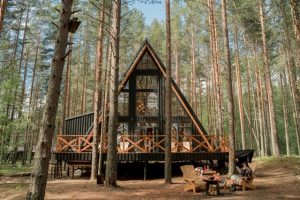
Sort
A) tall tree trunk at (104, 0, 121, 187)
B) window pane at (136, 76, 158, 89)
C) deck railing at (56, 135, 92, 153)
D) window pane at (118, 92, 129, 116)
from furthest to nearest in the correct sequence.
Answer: window pane at (136, 76, 158, 89), window pane at (118, 92, 129, 116), deck railing at (56, 135, 92, 153), tall tree trunk at (104, 0, 121, 187)

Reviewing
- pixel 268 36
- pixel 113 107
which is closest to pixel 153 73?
pixel 113 107

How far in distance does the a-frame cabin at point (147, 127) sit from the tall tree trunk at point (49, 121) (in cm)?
977

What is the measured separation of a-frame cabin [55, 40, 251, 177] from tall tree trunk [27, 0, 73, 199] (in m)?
9.77

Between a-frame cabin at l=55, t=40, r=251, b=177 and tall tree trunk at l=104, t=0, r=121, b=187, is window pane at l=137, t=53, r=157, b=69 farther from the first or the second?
tall tree trunk at l=104, t=0, r=121, b=187

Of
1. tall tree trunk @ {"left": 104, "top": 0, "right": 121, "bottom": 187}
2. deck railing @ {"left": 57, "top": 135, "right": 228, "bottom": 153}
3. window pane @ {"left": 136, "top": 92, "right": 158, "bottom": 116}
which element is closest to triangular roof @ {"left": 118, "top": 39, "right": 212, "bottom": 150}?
deck railing @ {"left": 57, "top": 135, "right": 228, "bottom": 153}

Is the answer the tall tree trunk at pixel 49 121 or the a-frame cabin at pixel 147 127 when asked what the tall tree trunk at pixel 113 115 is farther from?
the tall tree trunk at pixel 49 121

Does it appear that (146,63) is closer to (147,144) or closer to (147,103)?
(147,103)

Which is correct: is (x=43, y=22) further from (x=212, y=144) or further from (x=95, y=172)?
(x=212, y=144)

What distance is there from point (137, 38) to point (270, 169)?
21.2 m

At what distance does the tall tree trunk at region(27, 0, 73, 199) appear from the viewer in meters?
4.23

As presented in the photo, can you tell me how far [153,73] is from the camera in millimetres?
17094

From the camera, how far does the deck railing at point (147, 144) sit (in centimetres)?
1450

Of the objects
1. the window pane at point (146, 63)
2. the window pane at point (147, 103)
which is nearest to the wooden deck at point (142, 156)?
the window pane at point (147, 103)

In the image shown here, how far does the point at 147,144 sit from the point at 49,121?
36.9 feet
